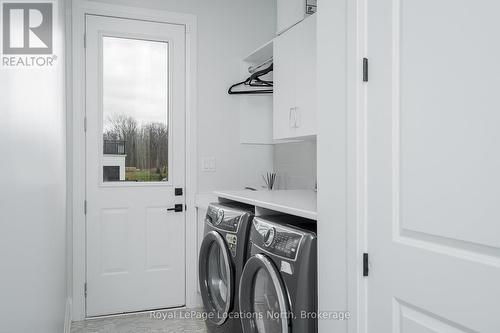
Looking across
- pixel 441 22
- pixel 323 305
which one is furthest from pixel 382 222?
pixel 441 22

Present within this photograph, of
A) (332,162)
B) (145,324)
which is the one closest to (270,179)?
(145,324)

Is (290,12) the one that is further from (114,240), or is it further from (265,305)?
(114,240)

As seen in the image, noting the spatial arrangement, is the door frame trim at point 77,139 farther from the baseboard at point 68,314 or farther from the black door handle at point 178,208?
the black door handle at point 178,208

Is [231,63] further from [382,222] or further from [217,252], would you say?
[382,222]

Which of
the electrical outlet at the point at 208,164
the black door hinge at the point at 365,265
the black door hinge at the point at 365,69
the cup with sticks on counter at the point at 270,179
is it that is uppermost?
the black door hinge at the point at 365,69

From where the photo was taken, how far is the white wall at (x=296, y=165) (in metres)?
3.04

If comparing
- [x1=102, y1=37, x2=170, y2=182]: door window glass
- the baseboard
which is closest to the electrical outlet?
[x1=102, y1=37, x2=170, y2=182]: door window glass

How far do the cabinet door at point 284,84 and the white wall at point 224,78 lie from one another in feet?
2.75

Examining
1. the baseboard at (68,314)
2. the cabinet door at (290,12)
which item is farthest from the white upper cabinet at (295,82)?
the baseboard at (68,314)

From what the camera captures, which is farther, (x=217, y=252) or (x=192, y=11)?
(x=192, y=11)

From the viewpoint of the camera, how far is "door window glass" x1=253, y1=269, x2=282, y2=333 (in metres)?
1.71

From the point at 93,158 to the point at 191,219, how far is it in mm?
916

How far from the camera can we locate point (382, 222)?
1.21 metres

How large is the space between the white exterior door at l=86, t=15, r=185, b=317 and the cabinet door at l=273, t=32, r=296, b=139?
98 centimetres
